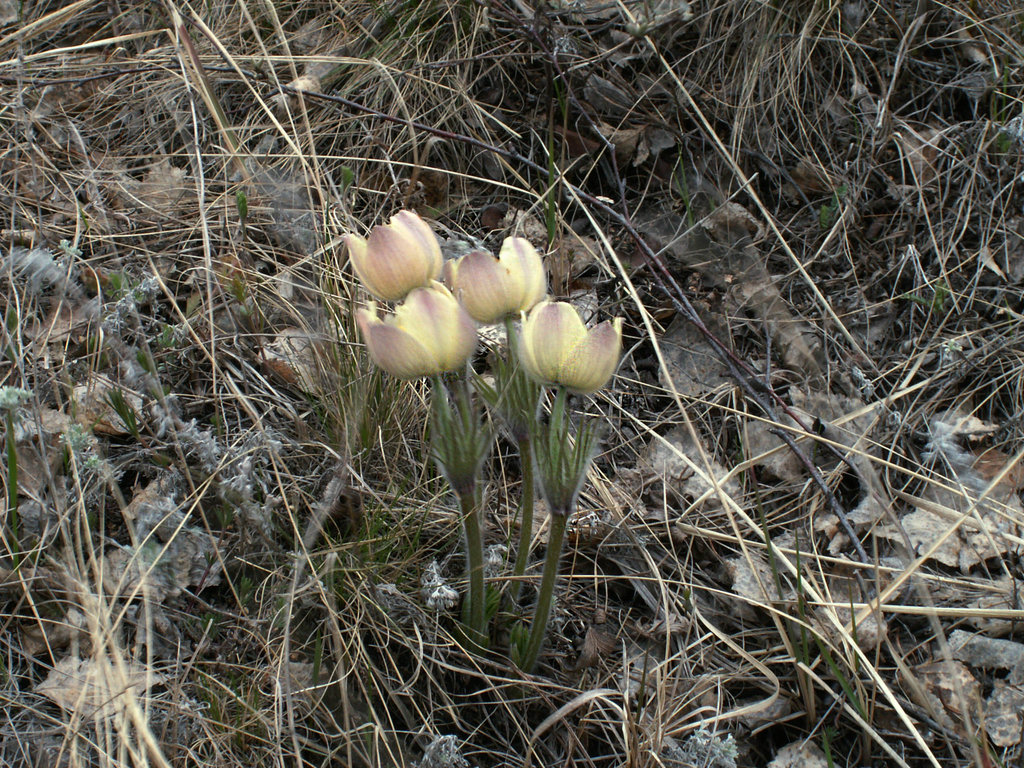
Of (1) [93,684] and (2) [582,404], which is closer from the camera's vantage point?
(1) [93,684]

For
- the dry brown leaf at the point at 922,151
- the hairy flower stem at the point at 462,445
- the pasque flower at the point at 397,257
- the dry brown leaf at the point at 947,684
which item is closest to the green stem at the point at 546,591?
the hairy flower stem at the point at 462,445

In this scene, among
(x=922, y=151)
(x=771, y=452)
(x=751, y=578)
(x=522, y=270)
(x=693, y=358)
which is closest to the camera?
(x=522, y=270)

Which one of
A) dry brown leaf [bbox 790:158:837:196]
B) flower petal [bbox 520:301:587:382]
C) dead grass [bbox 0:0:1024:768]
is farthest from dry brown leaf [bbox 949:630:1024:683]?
dry brown leaf [bbox 790:158:837:196]

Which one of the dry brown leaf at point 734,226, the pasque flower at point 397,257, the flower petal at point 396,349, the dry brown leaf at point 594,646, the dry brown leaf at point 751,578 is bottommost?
the dry brown leaf at point 751,578

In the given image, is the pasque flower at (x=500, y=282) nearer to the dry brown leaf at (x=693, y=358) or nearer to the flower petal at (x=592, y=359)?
the flower petal at (x=592, y=359)

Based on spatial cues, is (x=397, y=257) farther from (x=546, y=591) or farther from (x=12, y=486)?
(x=12, y=486)

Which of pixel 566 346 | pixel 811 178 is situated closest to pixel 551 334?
pixel 566 346

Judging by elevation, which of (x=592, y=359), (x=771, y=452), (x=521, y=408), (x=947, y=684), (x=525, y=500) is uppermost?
(x=592, y=359)
